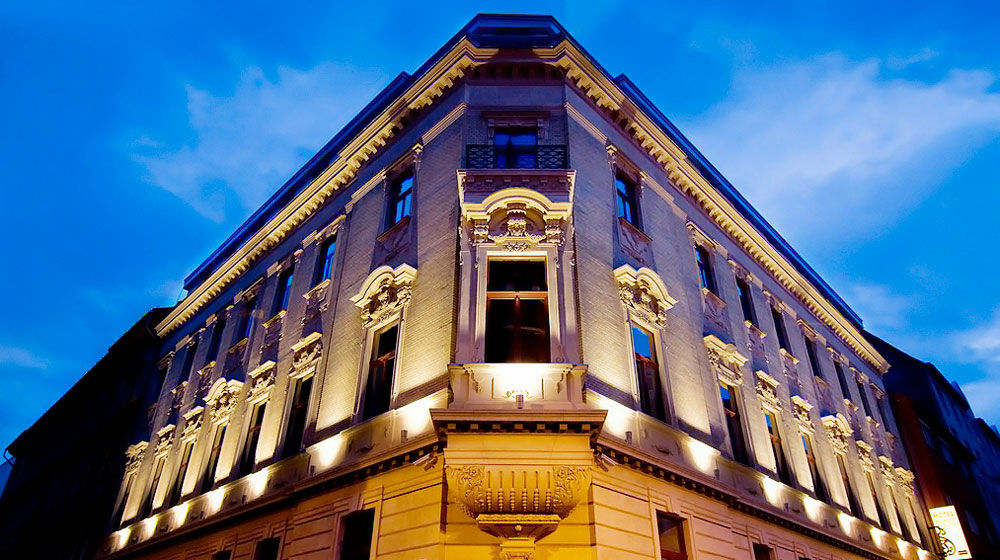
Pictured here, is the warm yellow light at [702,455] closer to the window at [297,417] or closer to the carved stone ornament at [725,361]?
the carved stone ornament at [725,361]

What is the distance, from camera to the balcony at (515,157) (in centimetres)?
1370

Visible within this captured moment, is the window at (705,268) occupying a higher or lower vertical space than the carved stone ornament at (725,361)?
higher

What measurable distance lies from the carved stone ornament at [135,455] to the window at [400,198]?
46.0ft

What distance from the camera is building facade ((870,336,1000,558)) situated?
2600cm

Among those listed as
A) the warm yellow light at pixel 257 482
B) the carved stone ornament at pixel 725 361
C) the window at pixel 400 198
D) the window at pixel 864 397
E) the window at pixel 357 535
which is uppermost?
the window at pixel 400 198

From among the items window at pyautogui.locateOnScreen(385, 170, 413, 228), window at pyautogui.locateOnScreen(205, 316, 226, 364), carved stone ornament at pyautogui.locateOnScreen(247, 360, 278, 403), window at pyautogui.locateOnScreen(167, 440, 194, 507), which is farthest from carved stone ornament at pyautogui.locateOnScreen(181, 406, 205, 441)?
window at pyautogui.locateOnScreen(385, 170, 413, 228)

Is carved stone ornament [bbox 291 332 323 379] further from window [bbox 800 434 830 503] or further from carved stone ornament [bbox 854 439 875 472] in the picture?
carved stone ornament [bbox 854 439 875 472]

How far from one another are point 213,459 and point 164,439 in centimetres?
464

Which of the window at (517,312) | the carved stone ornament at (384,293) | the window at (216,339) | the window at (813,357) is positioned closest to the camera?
the window at (517,312)

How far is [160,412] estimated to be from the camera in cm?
2289

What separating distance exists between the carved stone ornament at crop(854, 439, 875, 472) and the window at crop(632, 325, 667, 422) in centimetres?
1271

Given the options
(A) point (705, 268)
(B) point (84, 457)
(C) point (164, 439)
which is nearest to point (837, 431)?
(A) point (705, 268)

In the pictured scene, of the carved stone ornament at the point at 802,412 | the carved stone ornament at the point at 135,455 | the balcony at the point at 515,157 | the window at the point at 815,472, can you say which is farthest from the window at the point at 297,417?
the window at the point at 815,472

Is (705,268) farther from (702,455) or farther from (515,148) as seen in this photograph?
(515,148)
